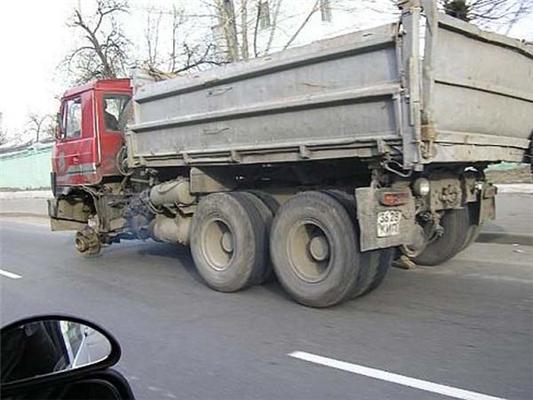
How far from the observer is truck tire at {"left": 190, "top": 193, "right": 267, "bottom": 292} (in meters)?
6.77

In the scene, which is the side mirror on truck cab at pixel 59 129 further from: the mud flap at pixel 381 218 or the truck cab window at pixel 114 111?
the mud flap at pixel 381 218

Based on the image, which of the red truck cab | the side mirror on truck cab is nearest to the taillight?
the red truck cab

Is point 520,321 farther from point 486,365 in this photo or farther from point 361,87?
point 361,87

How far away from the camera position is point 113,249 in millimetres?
11109

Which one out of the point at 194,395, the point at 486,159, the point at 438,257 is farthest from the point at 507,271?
the point at 194,395

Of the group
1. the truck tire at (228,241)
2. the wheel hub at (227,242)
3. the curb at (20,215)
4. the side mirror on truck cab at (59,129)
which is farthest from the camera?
the curb at (20,215)

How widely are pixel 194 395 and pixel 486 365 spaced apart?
80.7 inches

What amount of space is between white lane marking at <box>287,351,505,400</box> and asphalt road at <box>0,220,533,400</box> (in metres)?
0.06

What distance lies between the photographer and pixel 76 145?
31.8 ft

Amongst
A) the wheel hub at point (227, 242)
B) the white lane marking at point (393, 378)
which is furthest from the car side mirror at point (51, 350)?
the wheel hub at point (227, 242)

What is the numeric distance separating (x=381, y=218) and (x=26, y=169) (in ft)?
90.3

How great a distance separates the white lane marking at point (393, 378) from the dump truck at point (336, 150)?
130 cm

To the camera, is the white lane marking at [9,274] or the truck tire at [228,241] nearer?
the truck tire at [228,241]

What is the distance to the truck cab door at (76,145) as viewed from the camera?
30.6 ft
